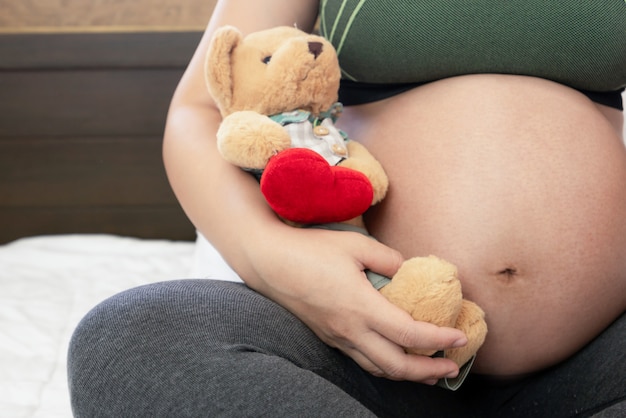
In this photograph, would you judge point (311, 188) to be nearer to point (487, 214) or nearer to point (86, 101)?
point (487, 214)

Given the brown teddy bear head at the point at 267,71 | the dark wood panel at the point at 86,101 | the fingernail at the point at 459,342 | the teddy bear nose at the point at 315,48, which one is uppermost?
the teddy bear nose at the point at 315,48

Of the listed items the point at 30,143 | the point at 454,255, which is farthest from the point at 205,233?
the point at 30,143

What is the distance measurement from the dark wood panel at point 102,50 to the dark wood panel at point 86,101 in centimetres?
2

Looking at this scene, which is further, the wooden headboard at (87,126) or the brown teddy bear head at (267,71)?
the wooden headboard at (87,126)

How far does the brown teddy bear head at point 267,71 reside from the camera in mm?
717

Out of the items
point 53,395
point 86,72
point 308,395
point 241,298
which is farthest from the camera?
point 86,72

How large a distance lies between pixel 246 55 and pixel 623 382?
54 cm

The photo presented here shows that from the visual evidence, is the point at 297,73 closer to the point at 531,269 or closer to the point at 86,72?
the point at 531,269

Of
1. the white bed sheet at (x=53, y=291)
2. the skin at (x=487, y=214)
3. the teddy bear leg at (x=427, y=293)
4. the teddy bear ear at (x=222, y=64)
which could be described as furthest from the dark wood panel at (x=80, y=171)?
the teddy bear leg at (x=427, y=293)

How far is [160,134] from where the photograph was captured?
6.00ft

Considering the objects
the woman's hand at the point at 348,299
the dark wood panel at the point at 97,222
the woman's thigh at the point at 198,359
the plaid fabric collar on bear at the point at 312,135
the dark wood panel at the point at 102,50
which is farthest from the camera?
the dark wood panel at the point at 97,222

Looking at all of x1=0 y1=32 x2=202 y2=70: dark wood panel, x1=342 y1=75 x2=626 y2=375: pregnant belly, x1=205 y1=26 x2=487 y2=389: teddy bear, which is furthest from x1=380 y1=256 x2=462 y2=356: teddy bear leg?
x1=0 y1=32 x2=202 y2=70: dark wood panel

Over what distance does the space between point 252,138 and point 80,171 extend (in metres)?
1.32

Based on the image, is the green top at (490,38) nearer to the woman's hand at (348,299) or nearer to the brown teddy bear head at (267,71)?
the brown teddy bear head at (267,71)
